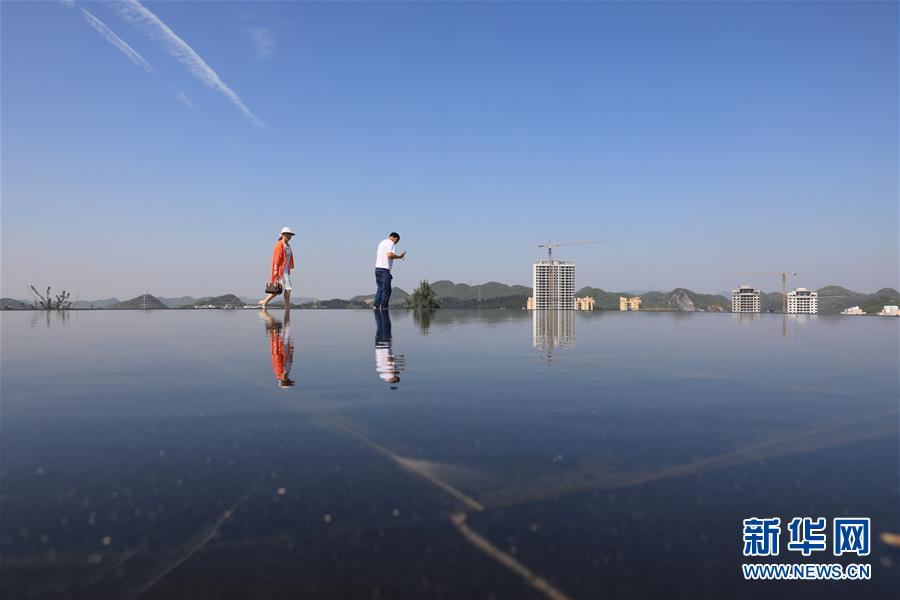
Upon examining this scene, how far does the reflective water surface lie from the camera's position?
2016mm

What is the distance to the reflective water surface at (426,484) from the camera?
2016 mm

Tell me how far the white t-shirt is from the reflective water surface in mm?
16349

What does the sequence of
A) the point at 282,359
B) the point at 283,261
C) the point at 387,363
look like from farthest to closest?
the point at 283,261, the point at 282,359, the point at 387,363

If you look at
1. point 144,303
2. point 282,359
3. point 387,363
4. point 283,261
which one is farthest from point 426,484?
point 144,303

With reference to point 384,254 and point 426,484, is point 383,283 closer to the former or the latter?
point 384,254

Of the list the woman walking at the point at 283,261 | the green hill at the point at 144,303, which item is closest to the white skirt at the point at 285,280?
the woman walking at the point at 283,261

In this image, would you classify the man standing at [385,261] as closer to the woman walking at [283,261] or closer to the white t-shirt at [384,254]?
the white t-shirt at [384,254]

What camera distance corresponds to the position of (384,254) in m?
22.6

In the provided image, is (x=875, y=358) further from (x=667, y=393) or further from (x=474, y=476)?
(x=474, y=476)

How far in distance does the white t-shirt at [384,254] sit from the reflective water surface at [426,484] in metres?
16.3

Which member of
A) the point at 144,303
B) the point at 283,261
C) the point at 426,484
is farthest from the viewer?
the point at 144,303

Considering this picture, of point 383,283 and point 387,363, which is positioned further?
point 383,283

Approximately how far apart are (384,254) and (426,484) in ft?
66.1

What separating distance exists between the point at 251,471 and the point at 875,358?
11.9 metres
